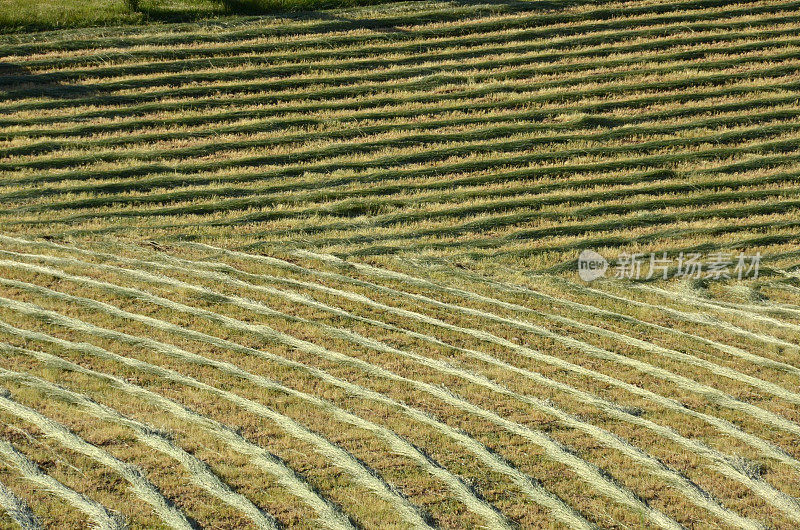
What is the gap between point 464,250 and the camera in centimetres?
1573

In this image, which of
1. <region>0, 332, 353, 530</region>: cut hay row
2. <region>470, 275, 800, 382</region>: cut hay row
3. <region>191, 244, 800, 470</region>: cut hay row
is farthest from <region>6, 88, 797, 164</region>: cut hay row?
<region>0, 332, 353, 530</region>: cut hay row

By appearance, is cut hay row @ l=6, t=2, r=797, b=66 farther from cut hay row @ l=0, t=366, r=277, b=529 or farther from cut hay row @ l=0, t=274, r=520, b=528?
cut hay row @ l=0, t=366, r=277, b=529

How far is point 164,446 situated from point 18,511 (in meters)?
1.83

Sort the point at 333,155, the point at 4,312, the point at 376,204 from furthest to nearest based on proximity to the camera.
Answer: the point at 333,155
the point at 376,204
the point at 4,312

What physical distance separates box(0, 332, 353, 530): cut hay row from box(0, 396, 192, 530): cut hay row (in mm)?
1062

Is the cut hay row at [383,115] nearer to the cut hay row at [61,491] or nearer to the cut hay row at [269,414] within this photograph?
the cut hay row at [269,414]

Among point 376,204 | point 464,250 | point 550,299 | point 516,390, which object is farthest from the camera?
point 376,204

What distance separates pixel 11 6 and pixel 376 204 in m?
12.2

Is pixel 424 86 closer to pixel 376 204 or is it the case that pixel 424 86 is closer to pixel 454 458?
pixel 376 204

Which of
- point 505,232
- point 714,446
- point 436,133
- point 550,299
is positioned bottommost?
point 714,446

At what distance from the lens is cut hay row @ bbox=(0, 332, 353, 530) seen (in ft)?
33.3

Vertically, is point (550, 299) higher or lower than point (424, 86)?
lower

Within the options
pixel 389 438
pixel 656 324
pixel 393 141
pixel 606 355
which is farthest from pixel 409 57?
pixel 389 438

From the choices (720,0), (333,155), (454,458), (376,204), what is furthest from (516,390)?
(720,0)
